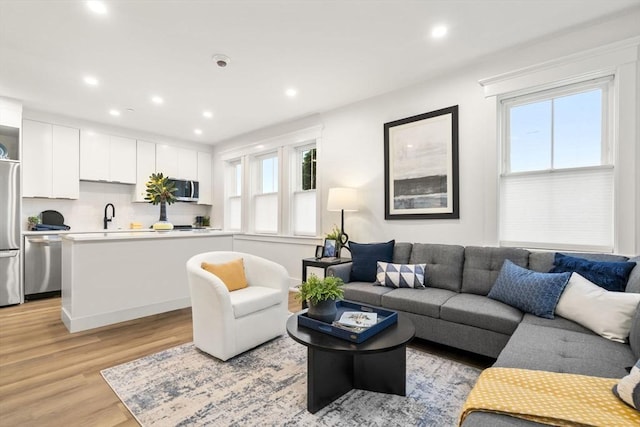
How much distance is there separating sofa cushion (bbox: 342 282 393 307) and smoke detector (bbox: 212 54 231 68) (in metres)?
2.57

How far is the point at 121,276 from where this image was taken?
333 cm

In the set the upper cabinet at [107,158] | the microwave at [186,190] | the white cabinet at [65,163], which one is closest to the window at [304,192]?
the microwave at [186,190]

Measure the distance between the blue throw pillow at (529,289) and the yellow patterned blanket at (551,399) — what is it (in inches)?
37.8

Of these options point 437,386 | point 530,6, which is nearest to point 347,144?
point 530,6

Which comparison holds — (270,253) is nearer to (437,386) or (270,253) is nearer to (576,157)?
(437,386)

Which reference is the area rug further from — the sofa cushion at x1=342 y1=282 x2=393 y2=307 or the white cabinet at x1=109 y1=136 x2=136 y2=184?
the white cabinet at x1=109 y1=136 x2=136 y2=184

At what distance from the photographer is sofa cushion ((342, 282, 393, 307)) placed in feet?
9.45

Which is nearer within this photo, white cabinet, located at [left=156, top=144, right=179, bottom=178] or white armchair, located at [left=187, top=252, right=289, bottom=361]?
white armchair, located at [left=187, top=252, right=289, bottom=361]

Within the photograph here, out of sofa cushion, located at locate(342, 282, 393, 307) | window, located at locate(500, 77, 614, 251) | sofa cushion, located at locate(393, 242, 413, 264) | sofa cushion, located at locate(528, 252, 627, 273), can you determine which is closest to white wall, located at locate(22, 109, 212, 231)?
sofa cushion, located at locate(342, 282, 393, 307)

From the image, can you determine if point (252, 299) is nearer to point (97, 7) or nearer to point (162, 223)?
point (162, 223)

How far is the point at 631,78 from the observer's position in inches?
94.5

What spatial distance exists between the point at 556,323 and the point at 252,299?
219 cm

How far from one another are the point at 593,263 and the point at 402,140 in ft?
7.03

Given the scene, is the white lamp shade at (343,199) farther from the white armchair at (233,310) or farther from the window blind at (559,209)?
the window blind at (559,209)
